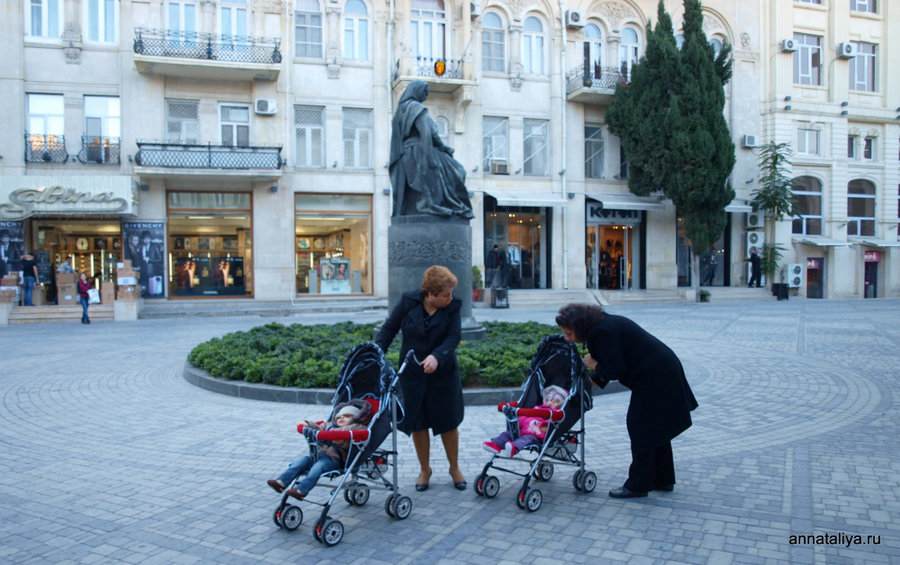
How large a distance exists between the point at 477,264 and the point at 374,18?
1055 centimetres

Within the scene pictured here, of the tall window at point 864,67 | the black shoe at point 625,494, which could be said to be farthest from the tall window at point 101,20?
the tall window at point 864,67

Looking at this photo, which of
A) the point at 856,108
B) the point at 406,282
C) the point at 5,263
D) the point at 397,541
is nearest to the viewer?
the point at 397,541

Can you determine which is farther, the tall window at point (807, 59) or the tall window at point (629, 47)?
the tall window at point (807, 59)

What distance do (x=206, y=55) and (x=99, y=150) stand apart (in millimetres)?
5045

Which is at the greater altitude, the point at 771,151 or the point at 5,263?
the point at 771,151

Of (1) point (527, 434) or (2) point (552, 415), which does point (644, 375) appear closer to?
(2) point (552, 415)

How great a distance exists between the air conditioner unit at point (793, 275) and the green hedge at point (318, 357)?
2270 centimetres

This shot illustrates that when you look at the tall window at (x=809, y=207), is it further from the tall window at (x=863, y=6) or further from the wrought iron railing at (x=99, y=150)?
the wrought iron railing at (x=99, y=150)

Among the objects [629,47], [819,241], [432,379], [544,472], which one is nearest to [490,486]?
[544,472]

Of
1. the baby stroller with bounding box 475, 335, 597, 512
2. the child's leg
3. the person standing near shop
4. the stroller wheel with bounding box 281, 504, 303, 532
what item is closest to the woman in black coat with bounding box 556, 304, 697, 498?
the baby stroller with bounding box 475, 335, 597, 512

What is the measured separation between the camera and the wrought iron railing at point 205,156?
23047 mm

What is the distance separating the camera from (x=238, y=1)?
24656 millimetres

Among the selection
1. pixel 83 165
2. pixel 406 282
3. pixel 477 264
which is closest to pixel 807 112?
pixel 477 264

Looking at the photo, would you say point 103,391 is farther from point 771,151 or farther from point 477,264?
point 771,151
